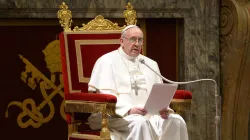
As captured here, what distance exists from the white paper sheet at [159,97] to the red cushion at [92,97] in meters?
0.30

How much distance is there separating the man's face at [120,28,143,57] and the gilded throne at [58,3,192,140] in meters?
0.34

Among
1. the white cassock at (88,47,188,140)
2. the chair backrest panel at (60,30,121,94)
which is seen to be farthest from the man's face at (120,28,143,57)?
the chair backrest panel at (60,30,121,94)

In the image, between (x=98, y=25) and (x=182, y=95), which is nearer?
(x=182, y=95)

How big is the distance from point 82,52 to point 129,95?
2.05ft

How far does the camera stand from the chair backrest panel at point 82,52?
20.6 feet

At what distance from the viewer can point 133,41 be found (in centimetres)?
614

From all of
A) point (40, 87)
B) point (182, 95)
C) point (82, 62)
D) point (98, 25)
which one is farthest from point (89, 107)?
point (40, 87)

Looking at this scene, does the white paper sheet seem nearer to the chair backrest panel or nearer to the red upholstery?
the red upholstery

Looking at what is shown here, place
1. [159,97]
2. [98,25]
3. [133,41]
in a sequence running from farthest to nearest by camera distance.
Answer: [98,25], [133,41], [159,97]

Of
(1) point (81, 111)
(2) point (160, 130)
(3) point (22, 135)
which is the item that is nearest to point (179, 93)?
(2) point (160, 130)

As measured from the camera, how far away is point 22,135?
744 centimetres

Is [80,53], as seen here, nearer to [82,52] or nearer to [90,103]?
[82,52]

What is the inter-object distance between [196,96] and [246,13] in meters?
1.06

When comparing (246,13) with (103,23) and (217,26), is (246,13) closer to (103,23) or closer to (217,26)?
(217,26)
